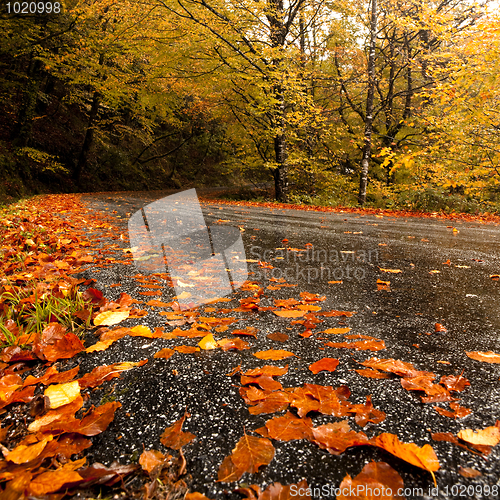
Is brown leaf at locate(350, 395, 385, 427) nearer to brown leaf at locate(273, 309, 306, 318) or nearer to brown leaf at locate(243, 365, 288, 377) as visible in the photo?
brown leaf at locate(243, 365, 288, 377)

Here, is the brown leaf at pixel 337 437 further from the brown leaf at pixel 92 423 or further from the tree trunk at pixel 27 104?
the tree trunk at pixel 27 104

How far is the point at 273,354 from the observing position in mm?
1292

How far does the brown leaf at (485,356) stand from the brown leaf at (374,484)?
809 millimetres

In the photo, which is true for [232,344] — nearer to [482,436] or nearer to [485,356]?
[482,436]

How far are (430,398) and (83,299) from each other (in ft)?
5.57

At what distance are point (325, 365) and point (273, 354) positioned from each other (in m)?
0.21

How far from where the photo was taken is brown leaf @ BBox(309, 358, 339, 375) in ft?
3.86

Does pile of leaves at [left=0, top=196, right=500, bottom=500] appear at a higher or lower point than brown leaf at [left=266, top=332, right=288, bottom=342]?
higher

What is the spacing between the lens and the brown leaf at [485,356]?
49.6 inches

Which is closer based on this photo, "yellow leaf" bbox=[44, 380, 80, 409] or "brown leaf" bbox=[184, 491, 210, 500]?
"brown leaf" bbox=[184, 491, 210, 500]

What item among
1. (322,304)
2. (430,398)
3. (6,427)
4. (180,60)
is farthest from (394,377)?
(180,60)

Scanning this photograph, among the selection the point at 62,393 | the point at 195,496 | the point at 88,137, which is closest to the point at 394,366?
the point at 195,496

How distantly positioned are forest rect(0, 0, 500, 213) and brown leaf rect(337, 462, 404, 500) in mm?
7338

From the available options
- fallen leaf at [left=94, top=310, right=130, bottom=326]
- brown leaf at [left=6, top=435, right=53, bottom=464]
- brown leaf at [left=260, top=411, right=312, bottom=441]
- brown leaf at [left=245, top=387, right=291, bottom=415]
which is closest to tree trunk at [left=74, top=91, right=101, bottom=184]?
fallen leaf at [left=94, top=310, right=130, bottom=326]
